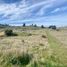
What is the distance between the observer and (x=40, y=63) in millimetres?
12633

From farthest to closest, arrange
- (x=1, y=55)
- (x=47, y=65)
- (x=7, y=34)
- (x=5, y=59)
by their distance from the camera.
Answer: (x=7, y=34)
(x=1, y=55)
(x=5, y=59)
(x=47, y=65)

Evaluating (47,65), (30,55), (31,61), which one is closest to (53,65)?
(47,65)

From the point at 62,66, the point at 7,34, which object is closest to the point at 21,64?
the point at 62,66

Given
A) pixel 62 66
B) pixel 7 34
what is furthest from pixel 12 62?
pixel 7 34

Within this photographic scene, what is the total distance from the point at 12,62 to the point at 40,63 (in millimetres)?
1605

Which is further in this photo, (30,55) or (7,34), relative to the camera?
(7,34)

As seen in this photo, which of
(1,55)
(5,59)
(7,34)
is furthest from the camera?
(7,34)

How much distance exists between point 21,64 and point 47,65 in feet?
4.86

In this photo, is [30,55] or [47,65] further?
[30,55]

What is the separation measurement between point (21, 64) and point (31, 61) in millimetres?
627

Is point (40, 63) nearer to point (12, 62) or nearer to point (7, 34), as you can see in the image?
point (12, 62)

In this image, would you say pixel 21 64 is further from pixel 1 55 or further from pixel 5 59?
pixel 1 55

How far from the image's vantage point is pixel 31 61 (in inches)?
497

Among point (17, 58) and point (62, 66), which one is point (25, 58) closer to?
point (17, 58)
